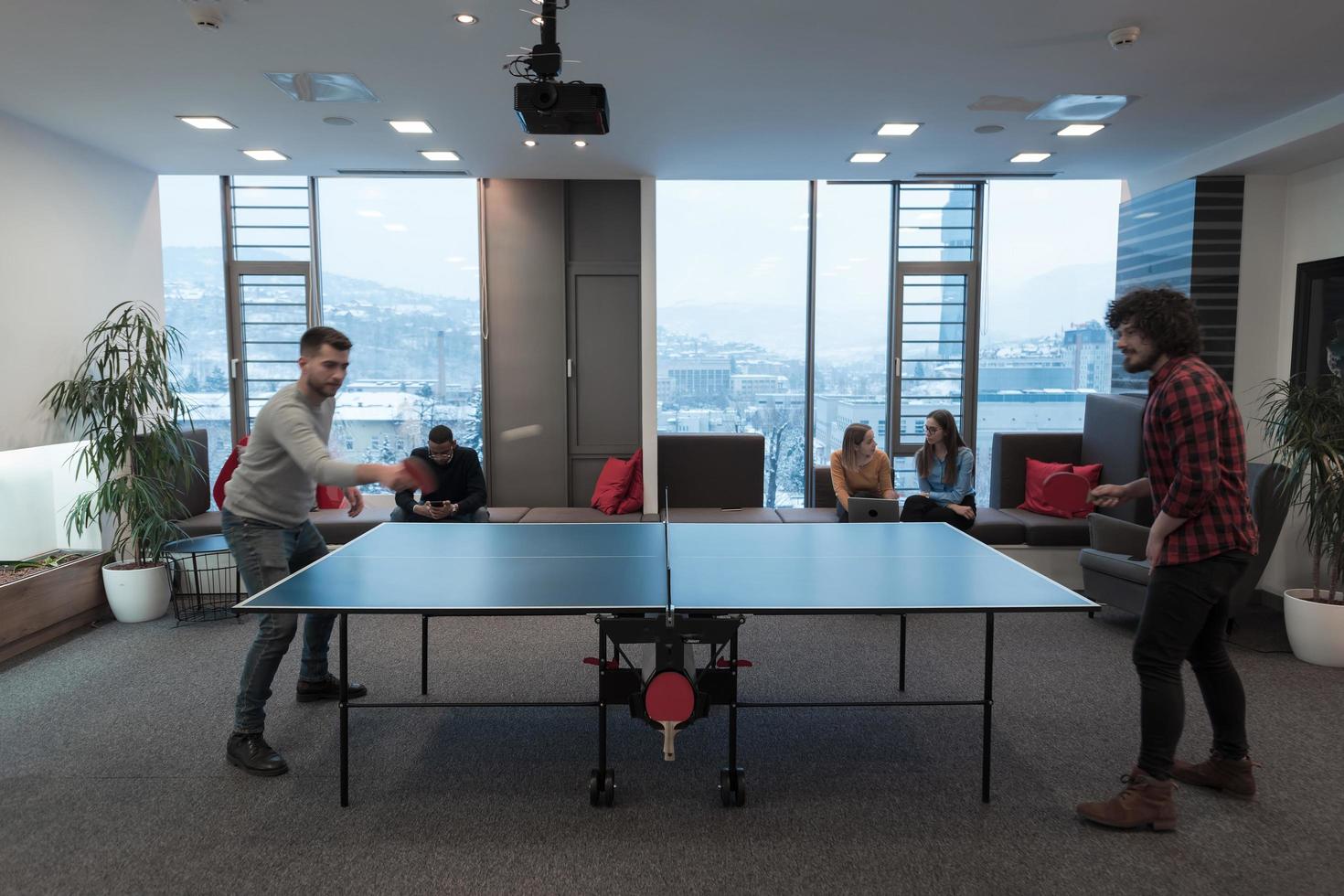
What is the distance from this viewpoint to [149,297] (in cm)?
589

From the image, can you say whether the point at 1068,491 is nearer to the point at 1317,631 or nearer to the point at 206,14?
the point at 1317,631

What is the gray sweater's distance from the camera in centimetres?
309

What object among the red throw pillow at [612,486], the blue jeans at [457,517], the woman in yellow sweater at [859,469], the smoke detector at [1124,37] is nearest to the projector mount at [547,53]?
the smoke detector at [1124,37]

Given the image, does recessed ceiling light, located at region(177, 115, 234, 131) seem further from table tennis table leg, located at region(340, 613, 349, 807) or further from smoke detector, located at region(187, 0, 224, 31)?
table tennis table leg, located at region(340, 613, 349, 807)

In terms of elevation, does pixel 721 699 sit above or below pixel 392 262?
below

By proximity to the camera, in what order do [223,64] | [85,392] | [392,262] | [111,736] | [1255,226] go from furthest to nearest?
[392,262] → [1255,226] → [85,392] → [223,64] → [111,736]

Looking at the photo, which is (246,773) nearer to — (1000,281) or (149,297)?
(149,297)

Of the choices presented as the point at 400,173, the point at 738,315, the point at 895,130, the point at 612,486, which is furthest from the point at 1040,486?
the point at 400,173

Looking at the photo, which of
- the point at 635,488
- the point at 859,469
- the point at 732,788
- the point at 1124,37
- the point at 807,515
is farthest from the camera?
the point at 635,488

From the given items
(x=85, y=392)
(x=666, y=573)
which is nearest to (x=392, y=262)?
(x=85, y=392)

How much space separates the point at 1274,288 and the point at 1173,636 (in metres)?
4.29

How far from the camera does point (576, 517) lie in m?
6.18

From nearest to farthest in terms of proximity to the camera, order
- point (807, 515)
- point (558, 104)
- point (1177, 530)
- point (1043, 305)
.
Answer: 1. point (1177, 530)
2. point (558, 104)
3. point (807, 515)
4. point (1043, 305)

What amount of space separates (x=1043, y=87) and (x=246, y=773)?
465 centimetres
